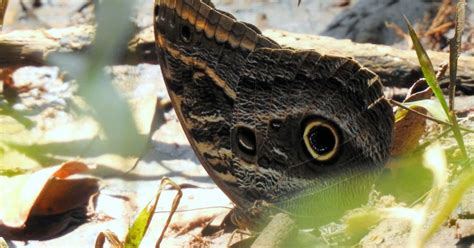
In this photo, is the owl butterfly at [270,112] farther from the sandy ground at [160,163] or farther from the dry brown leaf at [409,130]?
the dry brown leaf at [409,130]

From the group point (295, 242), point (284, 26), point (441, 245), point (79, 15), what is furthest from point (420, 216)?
point (79, 15)

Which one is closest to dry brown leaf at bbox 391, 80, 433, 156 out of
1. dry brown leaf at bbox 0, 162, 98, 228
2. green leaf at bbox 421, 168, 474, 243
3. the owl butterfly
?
the owl butterfly

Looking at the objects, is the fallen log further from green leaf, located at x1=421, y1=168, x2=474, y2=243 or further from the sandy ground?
green leaf, located at x1=421, y1=168, x2=474, y2=243

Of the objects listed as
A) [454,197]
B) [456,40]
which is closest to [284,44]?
[456,40]

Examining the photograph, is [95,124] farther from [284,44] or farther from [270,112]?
[270,112]

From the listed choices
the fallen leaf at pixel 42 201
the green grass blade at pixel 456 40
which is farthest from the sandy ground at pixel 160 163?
the green grass blade at pixel 456 40

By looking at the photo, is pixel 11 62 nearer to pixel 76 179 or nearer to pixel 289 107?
pixel 76 179
